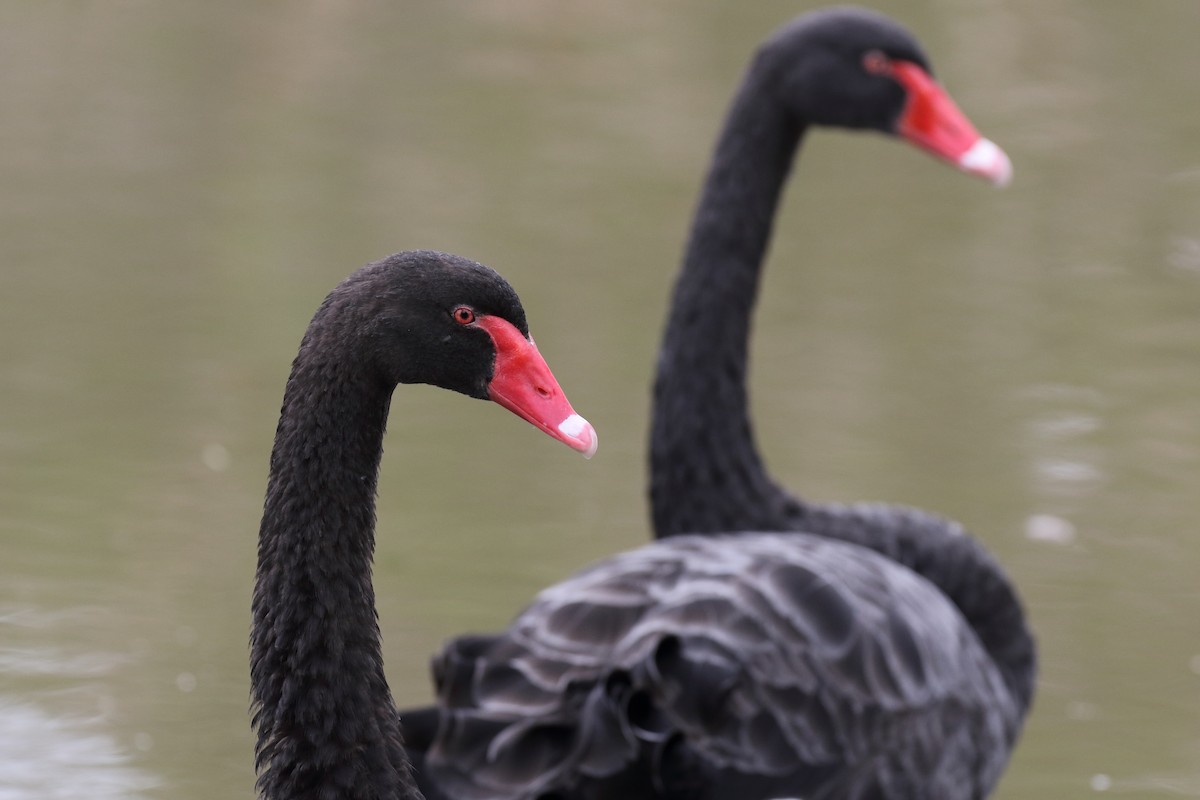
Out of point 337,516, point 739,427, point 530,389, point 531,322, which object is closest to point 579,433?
point 530,389

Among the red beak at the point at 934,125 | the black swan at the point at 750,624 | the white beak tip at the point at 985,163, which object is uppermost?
the red beak at the point at 934,125

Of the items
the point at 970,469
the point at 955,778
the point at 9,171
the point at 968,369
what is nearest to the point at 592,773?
the point at 955,778

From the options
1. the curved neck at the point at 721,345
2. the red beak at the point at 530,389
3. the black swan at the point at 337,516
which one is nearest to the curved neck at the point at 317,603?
the black swan at the point at 337,516

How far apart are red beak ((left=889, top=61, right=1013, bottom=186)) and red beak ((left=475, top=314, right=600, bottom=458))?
86.1 inches

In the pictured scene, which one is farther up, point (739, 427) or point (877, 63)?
point (877, 63)

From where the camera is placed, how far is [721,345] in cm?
449

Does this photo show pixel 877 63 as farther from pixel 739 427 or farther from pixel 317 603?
pixel 317 603

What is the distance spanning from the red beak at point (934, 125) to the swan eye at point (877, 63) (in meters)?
0.01

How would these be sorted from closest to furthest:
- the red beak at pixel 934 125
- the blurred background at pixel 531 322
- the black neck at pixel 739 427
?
the black neck at pixel 739 427 < the blurred background at pixel 531 322 < the red beak at pixel 934 125

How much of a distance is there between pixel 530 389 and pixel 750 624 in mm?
1095

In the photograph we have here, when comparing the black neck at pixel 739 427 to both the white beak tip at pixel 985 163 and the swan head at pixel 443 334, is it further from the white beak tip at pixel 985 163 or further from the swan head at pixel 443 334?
the swan head at pixel 443 334

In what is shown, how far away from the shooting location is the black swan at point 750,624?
3367 mm

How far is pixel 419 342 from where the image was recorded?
249 centimetres

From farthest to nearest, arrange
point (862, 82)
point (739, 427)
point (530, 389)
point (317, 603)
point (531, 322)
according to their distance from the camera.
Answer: point (531, 322) < point (862, 82) < point (739, 427) < point (530, 389) < point (317, 603)
